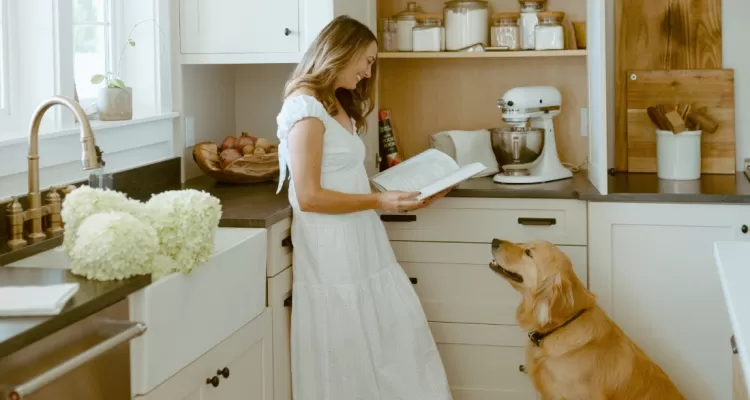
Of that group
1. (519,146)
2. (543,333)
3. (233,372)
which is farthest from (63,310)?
(519,146)

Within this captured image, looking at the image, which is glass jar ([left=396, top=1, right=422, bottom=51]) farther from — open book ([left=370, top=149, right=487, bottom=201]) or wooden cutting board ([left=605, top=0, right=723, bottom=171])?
wooden cutting board ([left=605, top=0, right=723, bottom=171])

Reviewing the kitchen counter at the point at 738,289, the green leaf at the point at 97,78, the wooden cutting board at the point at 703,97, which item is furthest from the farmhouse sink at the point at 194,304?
the wooden cutting board at the point at 703,97

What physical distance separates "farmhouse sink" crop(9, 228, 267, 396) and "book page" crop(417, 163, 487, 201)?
22.7 inches

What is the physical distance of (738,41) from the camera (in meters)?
3.63

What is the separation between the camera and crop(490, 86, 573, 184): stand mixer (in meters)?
3.43

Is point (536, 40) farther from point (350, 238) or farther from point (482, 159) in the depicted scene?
point (350, 238)

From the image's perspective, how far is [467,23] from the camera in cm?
366

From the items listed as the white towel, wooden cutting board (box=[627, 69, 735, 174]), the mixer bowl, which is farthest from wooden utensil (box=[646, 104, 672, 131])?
the white towel

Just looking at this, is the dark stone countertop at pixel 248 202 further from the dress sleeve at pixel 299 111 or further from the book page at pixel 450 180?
the book page at pixel 450 180

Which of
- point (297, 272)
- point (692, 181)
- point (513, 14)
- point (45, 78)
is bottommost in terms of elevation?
point (297, 272)

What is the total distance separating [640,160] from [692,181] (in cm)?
32

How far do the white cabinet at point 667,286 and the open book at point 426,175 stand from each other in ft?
1.61

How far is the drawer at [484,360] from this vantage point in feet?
11.1

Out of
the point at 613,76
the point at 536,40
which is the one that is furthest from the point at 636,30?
the point at 536,40
